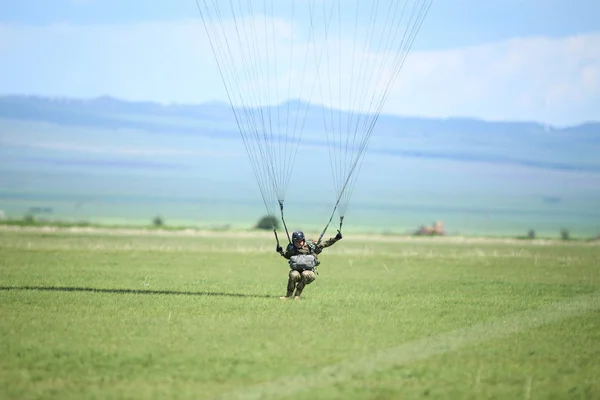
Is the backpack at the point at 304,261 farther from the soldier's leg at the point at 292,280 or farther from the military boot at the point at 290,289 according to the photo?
the military boot at the point at 290,289

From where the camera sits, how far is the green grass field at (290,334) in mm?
15758

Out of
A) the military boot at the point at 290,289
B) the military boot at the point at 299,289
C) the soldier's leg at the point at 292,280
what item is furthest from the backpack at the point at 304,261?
the military boot at the point at 290,289

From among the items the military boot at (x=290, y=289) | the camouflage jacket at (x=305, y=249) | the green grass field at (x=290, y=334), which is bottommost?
the green grass field at (x=290, y=334)

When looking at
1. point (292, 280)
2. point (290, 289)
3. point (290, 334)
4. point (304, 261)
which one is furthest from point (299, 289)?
point (290, 334)

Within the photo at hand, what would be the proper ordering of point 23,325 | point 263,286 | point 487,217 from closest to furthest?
1. point 23,325
2. point 263,286
3. point 487,217

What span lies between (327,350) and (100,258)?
25.1 m

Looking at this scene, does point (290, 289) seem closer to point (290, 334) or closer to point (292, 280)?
point (292, 280)

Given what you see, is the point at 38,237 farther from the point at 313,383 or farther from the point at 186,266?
the point at 313,383

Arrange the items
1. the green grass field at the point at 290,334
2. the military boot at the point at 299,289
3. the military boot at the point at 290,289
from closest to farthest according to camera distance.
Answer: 1. the green grass field at the point at 290,334
2. the military boot at the point at 299,289
3. the military boot at the point at 290,289

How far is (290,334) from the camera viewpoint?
20.1 metres

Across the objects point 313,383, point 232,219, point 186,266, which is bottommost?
point 313,383

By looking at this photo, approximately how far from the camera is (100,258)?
42.4 meters

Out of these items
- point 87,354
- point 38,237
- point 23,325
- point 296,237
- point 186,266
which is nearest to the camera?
point 87,354

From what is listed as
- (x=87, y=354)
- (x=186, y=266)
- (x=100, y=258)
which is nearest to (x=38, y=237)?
(x=100, y=258)
